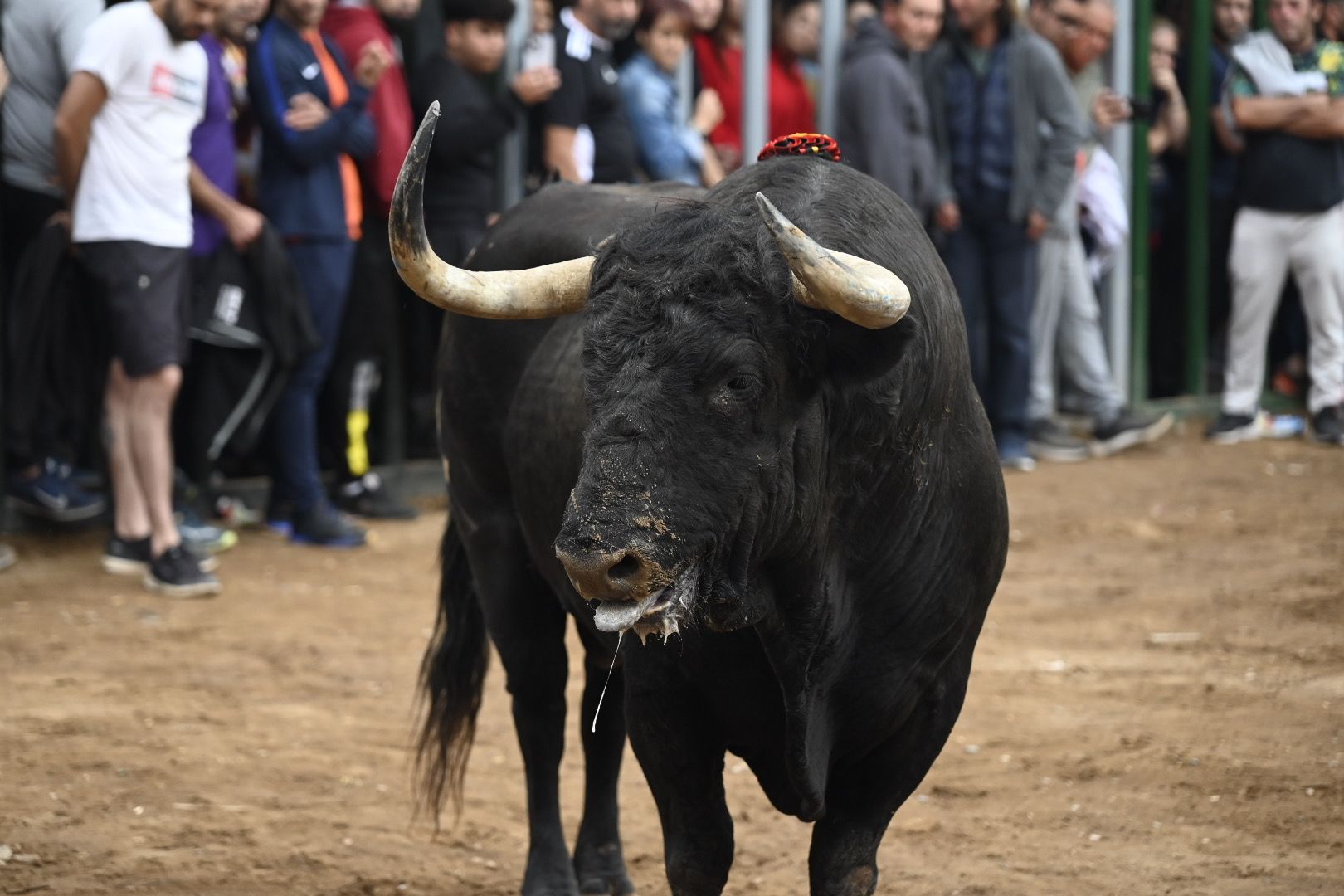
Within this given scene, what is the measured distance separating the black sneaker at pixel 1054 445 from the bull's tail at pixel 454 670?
610 centimetres

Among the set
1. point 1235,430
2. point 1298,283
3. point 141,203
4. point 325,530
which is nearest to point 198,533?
point 325,530

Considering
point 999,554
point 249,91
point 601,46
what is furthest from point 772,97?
point 999,554

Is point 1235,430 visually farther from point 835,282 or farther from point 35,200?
point 835,282

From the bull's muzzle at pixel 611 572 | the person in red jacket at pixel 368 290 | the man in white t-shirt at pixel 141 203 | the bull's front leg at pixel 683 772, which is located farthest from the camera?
the person in red jacket at pixel 368 290

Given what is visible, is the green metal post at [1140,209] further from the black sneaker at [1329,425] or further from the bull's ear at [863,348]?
the bull's ear at [863,348]

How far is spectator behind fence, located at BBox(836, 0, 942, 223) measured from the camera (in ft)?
29.8

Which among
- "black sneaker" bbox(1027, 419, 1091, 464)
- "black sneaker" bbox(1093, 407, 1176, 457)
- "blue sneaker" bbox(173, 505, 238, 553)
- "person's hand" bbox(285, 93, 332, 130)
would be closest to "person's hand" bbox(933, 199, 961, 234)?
"black sneaker" bbox(1027, 419, 1091, 464)

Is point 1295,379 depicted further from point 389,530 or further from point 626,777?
point 626,777

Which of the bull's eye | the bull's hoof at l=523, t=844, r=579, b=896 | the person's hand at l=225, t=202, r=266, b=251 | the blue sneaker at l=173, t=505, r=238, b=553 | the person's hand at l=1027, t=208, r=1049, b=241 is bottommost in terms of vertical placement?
the blue sneaker at l=173, t=505, r=238, b=553

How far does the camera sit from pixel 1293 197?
10281 millimetres

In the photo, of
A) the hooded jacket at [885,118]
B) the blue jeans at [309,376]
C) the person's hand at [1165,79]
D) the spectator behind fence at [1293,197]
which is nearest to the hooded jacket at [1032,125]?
the hooded jacket at [885,118]

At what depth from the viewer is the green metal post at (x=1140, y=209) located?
11188 millimetres

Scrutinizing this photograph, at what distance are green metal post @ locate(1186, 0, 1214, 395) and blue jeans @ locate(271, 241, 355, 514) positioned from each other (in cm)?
622

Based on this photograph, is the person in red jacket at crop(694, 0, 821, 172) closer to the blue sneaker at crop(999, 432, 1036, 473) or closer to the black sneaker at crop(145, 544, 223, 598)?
the blue sneaker at crop(999, 432, 1036, 473)
